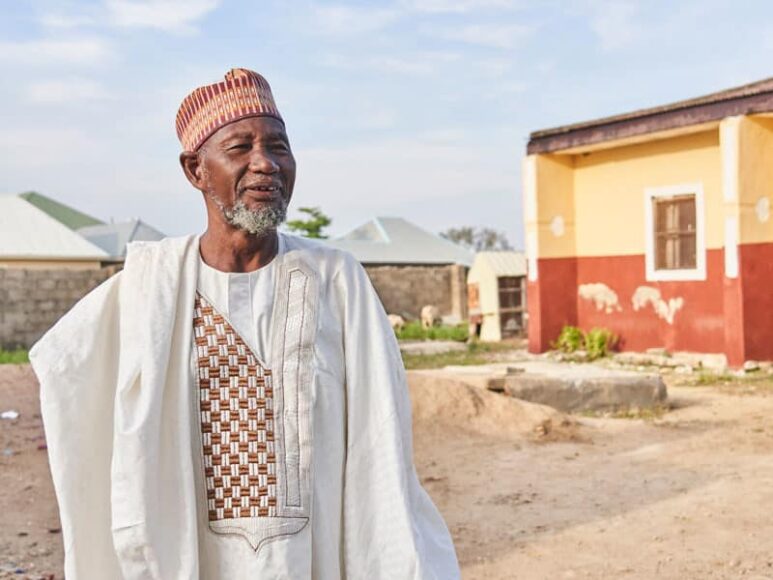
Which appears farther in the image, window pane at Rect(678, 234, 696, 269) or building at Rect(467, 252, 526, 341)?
building at Rect(467, 252, 526, 341)

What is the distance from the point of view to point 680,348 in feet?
40.2

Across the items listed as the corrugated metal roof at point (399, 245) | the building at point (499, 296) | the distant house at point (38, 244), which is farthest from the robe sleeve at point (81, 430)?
the corrugated metal roof at point (399, 245)

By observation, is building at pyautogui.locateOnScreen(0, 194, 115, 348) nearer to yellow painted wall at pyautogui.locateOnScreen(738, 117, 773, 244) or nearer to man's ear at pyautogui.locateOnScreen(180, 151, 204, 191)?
yellow painted wall at pyautogui.locateOnScreen(738, 117, 773, 244)

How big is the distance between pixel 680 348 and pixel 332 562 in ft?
35.9

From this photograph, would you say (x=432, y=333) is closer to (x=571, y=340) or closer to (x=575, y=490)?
(x=571, y=340)

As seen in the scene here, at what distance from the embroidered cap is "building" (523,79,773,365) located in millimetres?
9874

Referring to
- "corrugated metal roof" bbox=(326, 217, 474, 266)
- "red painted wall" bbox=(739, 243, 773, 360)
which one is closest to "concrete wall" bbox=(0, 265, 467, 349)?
"red painted wall" bbox=(739, 243, 773, 360)

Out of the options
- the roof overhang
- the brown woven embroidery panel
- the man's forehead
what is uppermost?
the roof overhang

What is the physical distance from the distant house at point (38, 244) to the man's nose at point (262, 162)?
15.5 metres

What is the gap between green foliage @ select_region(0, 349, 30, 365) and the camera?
11633 mm

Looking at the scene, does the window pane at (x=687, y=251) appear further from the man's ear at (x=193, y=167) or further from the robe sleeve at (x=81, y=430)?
the robe sleeve at (x=81, y=430)

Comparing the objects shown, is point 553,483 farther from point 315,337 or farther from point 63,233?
point 63,233

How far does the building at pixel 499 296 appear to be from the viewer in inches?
640

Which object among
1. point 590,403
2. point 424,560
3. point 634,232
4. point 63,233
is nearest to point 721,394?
point 590,403
